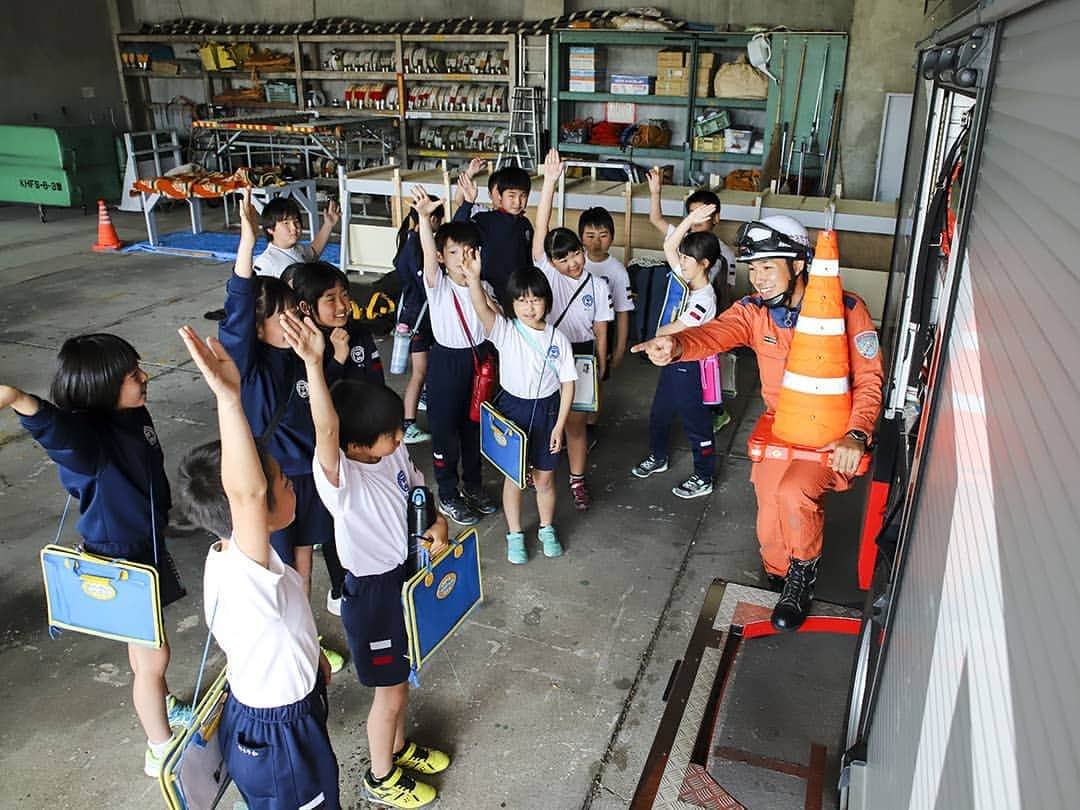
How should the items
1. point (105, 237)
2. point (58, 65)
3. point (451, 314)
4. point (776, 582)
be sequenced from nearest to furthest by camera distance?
point (776, 582), point (451, 314), point (105, 237), point (58, 65)

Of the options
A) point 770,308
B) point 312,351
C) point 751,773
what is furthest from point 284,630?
point 770,308

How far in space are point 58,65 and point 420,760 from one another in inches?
594

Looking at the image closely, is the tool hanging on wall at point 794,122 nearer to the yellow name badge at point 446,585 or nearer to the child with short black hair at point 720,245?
the child with short black hair at point 720,245

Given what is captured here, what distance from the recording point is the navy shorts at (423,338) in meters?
4.90

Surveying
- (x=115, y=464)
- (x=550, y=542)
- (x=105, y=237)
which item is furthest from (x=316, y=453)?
(x=105, y=237)

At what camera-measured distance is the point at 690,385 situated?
4.59m

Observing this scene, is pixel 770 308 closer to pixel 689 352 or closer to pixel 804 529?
pixel 689 352

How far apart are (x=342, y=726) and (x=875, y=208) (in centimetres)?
570

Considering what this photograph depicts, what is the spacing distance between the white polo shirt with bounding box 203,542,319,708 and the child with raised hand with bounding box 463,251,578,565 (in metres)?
1.91

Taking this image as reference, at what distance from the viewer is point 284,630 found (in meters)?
2.05

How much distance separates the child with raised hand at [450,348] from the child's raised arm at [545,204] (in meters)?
0.49

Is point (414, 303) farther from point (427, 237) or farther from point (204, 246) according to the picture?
point (204, 246)

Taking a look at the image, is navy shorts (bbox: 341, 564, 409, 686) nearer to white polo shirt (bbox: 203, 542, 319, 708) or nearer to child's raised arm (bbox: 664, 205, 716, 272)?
white polo shirt (bbox: 203, 542, 319, 708)

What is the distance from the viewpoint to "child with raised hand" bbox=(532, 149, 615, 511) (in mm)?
4410
